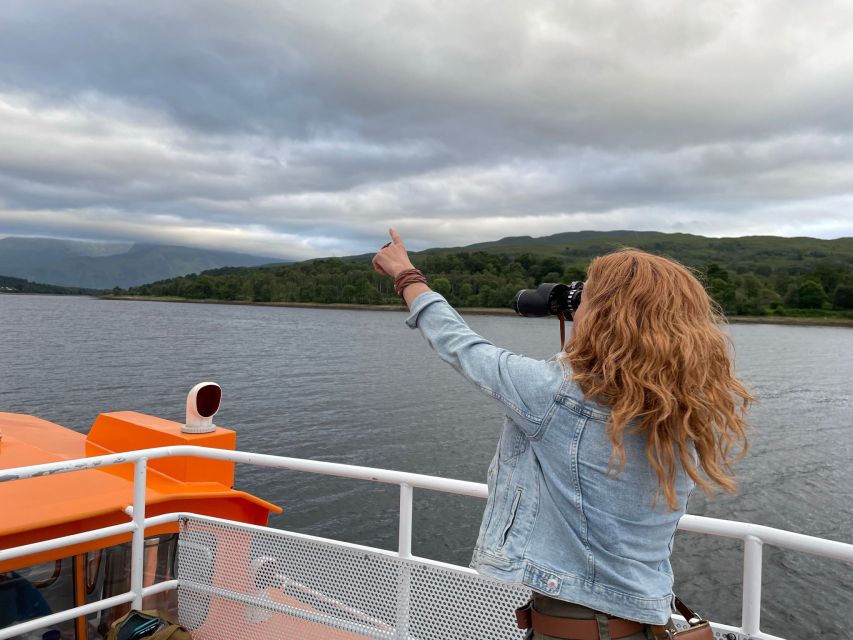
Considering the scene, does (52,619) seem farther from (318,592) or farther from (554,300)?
(554,300)

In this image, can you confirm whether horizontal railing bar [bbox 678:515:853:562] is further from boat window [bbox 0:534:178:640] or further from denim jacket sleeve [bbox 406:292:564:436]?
boat window [bbox 0:534:178:640]

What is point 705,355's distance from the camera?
1.37 meters

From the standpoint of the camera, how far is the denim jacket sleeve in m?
1.39

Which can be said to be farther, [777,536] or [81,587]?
[81,587]

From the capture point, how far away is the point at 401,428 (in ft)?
68.7

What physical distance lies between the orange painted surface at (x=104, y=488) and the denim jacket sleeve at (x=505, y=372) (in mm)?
2717

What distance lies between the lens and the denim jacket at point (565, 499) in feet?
4.58

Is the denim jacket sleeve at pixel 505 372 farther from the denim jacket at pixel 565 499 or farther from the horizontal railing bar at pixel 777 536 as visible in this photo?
the horizontal railing bar at pixel 777 536

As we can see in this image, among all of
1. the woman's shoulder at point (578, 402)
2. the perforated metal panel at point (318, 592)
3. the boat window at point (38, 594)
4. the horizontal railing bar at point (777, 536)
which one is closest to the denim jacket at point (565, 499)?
the woman's shoulder at point (578, 402)

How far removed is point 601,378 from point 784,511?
15479mm

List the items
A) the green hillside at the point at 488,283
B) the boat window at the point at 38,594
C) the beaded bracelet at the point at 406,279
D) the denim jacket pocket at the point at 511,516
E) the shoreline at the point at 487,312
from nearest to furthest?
the denim jacket pocket at the point at 511,516 → the beaded bracelet at the point at 406,279 → the boat window at the point at 38,594 → the green hillside at the point at 488,283 → the shoreline at the point at 487,312

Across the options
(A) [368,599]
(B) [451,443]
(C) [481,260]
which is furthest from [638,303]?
(C) [481,260]

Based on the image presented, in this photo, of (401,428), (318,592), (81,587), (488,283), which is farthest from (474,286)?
(318,592)

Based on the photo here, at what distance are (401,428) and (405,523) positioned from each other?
18.5 metres
